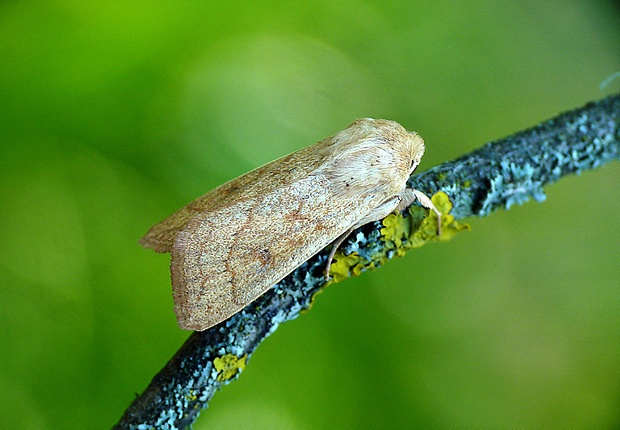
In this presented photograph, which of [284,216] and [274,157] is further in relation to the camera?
[274,157]

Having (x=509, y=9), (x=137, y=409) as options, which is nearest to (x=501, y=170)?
(x=137, y=409)

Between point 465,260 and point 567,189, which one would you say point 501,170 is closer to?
point 465,260

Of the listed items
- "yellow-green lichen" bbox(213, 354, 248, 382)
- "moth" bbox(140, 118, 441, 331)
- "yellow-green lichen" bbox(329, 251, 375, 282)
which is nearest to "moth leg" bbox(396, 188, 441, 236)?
"moth" bbox(140, 118, 441, 331)

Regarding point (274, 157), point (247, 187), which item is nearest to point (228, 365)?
point (247, 187)

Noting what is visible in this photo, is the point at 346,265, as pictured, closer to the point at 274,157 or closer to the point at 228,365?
the point at 228,365

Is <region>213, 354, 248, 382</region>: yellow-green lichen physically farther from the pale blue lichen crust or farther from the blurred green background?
the blurred green background

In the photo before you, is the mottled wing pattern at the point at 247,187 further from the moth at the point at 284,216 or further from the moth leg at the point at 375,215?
the moth leg at the point at 375,215
